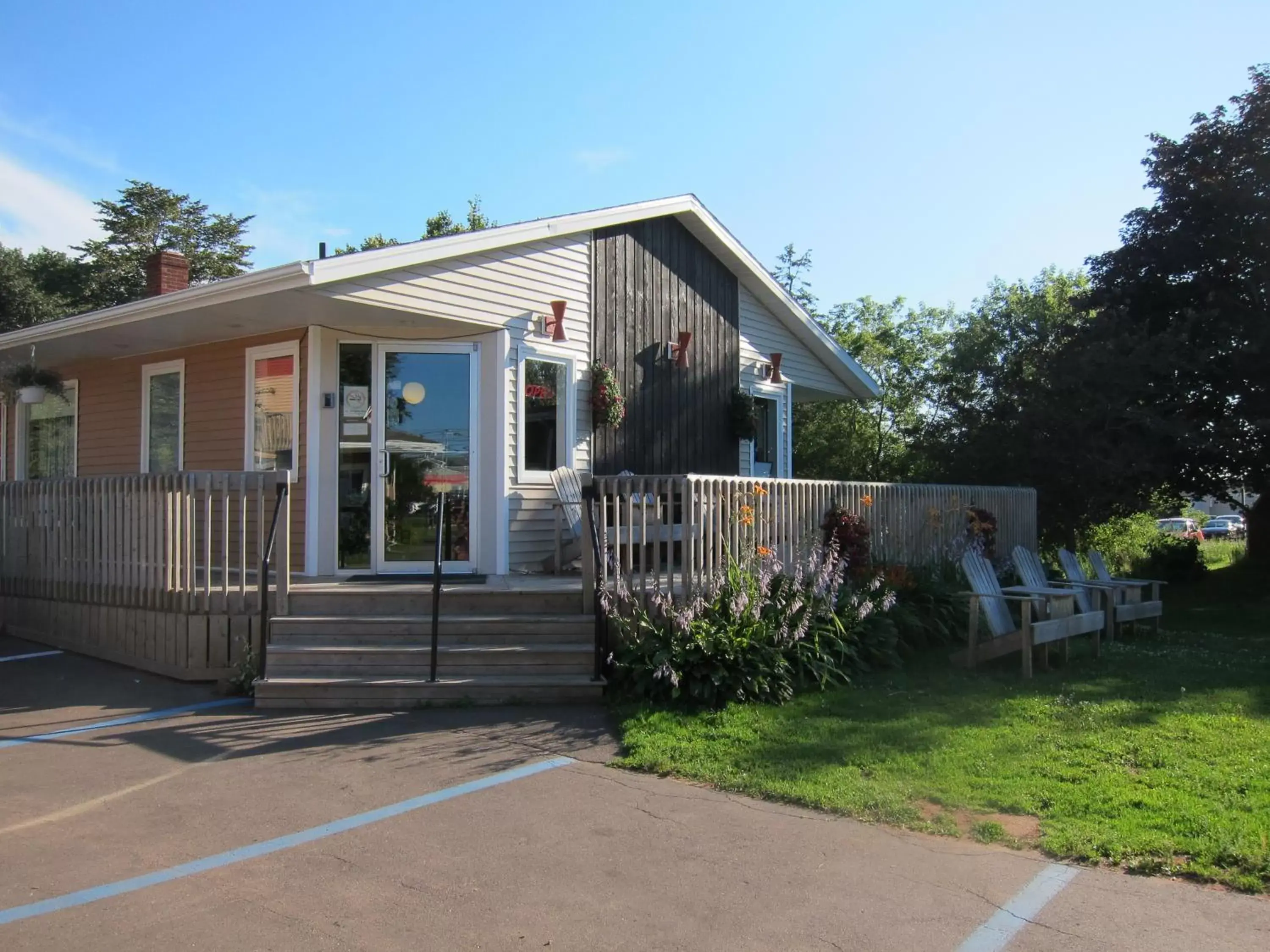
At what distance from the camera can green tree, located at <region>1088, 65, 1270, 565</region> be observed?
1326 cm

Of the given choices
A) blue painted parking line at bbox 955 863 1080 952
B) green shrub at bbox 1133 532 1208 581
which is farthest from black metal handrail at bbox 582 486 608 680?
green shrub at bbox 1133 532 1208 581

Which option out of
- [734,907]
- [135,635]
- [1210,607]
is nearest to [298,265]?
[135,635]

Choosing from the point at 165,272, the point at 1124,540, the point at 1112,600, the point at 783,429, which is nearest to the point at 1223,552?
the point at 1124,540

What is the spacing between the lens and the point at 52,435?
1309cm

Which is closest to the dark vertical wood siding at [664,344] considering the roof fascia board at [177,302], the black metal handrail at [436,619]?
the black metal handrail at [436,619]

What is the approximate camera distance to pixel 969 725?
626 cm

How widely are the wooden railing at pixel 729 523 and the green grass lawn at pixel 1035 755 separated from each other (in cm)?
131

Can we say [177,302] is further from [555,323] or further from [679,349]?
[679,349]

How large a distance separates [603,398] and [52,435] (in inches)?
313

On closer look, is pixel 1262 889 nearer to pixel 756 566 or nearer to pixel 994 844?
pixel 994 844

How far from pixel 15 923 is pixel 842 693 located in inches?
203

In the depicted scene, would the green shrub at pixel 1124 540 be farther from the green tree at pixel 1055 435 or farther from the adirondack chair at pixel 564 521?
the adirondack chair at pixel 564 521

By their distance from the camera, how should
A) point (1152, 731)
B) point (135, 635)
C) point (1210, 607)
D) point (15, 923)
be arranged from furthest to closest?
point (1210, 607)
point (135, 635)
point (1152, 731)
point (15, 923)

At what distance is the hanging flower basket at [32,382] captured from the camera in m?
12.1
